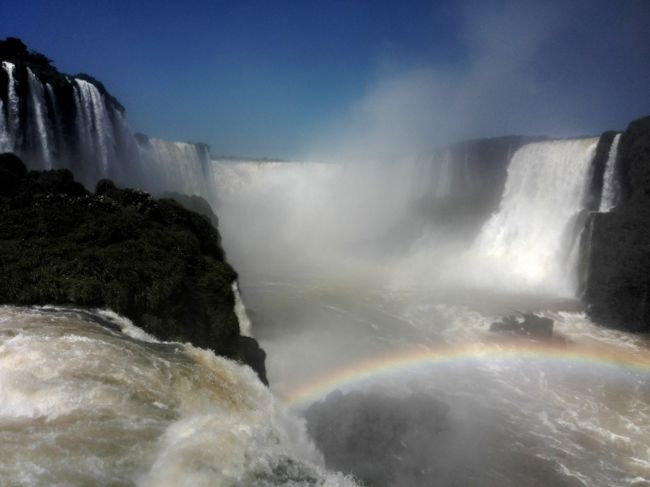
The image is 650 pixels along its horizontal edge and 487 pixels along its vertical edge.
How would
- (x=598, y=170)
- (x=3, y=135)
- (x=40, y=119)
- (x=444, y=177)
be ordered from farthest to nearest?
1. (x=444, y=177)
2. (x=598, y=170)
3. (x=40, y=119)
4. (x=3, y=135)

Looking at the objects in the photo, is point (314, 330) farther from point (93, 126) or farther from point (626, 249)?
point (93, 126)

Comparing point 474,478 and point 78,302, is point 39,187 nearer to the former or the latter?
point 78,302

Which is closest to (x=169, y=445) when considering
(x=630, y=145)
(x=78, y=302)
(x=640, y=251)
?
(x=78, y=302)

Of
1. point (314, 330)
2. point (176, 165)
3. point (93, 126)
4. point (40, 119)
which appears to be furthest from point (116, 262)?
point (176, 165)

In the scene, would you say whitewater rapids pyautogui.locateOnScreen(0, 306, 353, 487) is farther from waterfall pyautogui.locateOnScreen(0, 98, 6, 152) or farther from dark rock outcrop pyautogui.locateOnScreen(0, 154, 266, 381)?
waterfall pyautogui.locateOnScreen(0, 98, 6, 152)

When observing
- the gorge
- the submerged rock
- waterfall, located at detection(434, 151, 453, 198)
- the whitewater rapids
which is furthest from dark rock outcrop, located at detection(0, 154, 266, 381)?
waterfall, located at detection(434, 151, 453, 198)

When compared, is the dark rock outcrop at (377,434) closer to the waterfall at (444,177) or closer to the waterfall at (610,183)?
the waterfall at (610,183)
